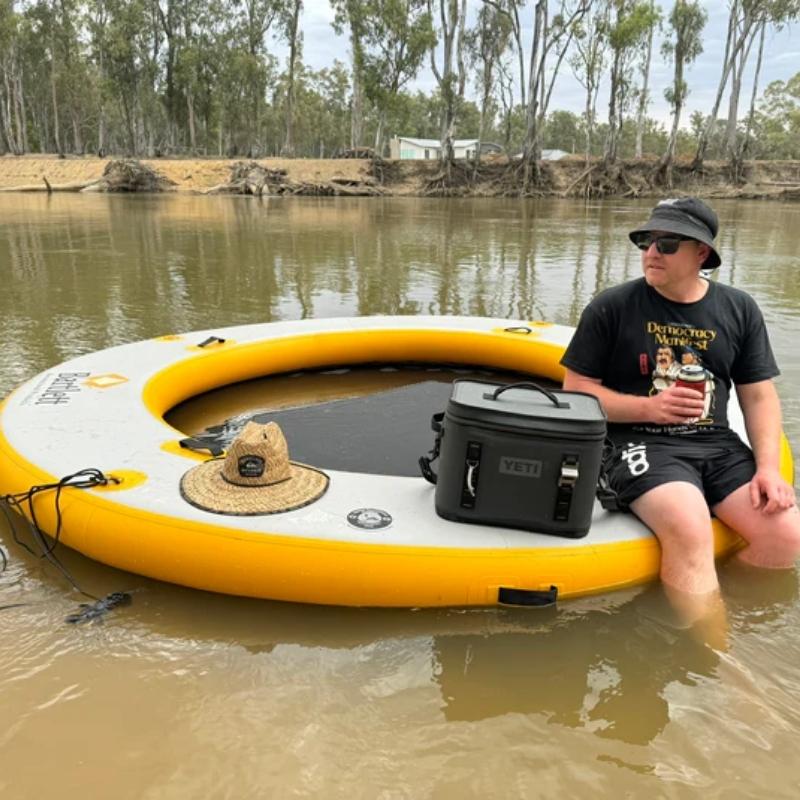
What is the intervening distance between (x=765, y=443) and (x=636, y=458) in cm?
38

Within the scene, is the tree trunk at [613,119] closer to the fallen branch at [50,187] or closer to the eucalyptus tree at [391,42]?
the eucalyptus tree at [391,42]

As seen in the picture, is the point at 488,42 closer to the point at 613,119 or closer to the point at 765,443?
the point at 613,119

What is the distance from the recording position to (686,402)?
6.91ft

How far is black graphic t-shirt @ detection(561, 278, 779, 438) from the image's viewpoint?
7.02 feet

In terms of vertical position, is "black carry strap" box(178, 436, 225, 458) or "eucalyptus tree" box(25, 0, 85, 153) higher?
"eucalyptus tree" box(25, 0, 85, 153)

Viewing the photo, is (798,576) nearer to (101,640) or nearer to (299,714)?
(299,714)

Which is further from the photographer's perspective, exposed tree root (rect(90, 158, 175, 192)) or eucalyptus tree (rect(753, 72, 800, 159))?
eucalyptus tree (rect(753, 72, 800, 159))

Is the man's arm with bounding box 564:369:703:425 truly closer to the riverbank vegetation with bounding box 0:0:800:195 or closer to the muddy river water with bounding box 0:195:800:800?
the muddy river water with bounding box 0:195:800:800

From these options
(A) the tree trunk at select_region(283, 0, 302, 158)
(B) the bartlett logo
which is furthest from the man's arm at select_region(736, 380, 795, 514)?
(A) the tree trunk at select_region(283, 0, 302, 158)

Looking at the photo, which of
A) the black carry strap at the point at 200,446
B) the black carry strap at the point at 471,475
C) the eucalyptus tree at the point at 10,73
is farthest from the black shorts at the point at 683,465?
the eucalyptus tree at the point at 10,73

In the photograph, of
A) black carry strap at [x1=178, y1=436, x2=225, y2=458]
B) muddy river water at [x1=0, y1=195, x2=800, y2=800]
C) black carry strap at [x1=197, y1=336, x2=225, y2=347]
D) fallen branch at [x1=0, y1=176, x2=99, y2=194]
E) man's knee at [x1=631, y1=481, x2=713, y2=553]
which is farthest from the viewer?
fallen branch at [x1=0, y1=176, x2=99, y2=194]

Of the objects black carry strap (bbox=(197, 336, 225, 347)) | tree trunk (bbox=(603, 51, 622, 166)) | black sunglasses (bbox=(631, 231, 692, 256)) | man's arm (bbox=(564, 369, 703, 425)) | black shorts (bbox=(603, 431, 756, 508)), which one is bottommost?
black carry strap (bbox=(197, 336, 225, 347))

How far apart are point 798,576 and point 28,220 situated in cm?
1468

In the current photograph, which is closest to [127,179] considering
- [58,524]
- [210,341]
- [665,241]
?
[210,341]
